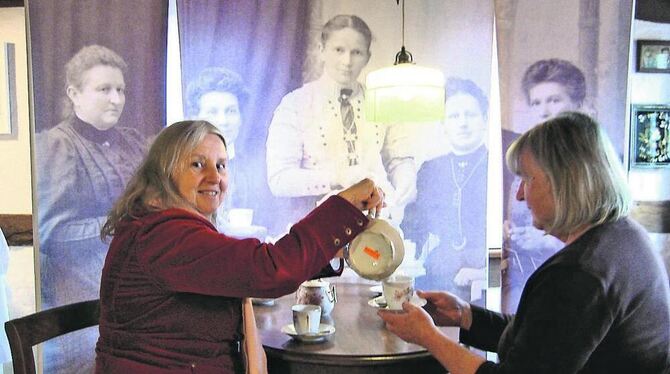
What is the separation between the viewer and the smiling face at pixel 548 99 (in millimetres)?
2963

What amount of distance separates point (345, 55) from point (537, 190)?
1716 mm

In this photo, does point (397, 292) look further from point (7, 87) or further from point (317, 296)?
point (7, 87)

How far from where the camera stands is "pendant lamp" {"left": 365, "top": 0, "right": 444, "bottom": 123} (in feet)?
7.11

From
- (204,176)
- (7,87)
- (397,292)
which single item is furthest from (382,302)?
(7,87)

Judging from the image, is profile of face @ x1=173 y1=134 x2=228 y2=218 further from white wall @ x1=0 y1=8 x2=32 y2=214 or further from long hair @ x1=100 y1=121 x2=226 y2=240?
white wall @ x1=0 y1=8 x2=32 y2=214

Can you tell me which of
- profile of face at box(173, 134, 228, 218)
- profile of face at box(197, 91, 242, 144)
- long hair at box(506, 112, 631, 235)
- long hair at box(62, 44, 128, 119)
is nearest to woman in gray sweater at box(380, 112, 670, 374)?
long hair at box(506, 112, 631, 235)

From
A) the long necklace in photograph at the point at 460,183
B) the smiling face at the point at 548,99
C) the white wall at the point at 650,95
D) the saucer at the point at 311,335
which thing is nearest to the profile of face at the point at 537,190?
the saucer at the point at 311,335

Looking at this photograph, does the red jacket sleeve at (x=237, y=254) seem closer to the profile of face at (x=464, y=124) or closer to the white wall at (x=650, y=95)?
the profile of face at (x=464, y=124)

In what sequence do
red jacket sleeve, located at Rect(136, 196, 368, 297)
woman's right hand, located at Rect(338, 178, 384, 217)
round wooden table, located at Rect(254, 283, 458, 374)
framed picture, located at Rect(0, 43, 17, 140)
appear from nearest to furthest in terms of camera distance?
red jacket sleeve, located at Rect(136, 196, 368, 297)
woman's right hand, located at Rect(338, 178, 384, 217)
round wooden table, located at Rect(254, 283, 458, 374)
framed picture, located at Rect(0, 43, 17, 140)

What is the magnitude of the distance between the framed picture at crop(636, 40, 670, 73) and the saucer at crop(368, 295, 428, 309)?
2.19 m

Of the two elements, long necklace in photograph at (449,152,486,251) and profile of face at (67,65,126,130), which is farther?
long necklace in photograph at (449,152,486,251)

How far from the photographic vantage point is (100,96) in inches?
109

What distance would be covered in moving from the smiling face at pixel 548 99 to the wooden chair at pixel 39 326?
2.24 meters

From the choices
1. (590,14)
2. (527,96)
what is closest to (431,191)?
(527,96)
